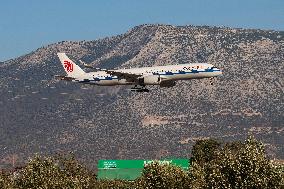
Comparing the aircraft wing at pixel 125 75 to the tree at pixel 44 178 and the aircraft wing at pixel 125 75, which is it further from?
the tree at pixel 44 178

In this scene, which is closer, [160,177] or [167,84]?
[160,177]

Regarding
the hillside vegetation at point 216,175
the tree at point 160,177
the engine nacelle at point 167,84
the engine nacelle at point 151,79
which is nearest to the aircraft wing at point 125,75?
the engine nacelle at point 151,79

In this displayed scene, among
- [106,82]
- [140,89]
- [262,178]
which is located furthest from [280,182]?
[106,82]

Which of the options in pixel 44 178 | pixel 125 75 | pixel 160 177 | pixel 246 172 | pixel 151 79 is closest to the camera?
pixel 246 172

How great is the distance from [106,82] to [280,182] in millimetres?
93194

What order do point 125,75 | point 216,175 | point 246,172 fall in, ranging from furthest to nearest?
point 125,75 → point 216,175 → point 246,172

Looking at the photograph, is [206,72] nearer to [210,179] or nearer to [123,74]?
[123,74]

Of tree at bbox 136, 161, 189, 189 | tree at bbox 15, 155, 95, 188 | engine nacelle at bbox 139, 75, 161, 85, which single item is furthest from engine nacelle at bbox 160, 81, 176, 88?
tree at bbox 136, 161, 189, 189

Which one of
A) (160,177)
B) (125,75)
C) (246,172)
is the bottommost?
(160,177)

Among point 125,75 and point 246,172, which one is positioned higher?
point 125,75

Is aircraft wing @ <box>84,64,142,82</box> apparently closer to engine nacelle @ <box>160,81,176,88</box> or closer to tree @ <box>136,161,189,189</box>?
engine nacelle @ <box>160,81,176,88</box>

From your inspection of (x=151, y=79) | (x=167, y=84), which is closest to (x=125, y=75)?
(x=151, y=79)

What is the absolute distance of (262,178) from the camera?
94750 mm

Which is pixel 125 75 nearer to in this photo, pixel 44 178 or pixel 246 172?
pixel 44 178
